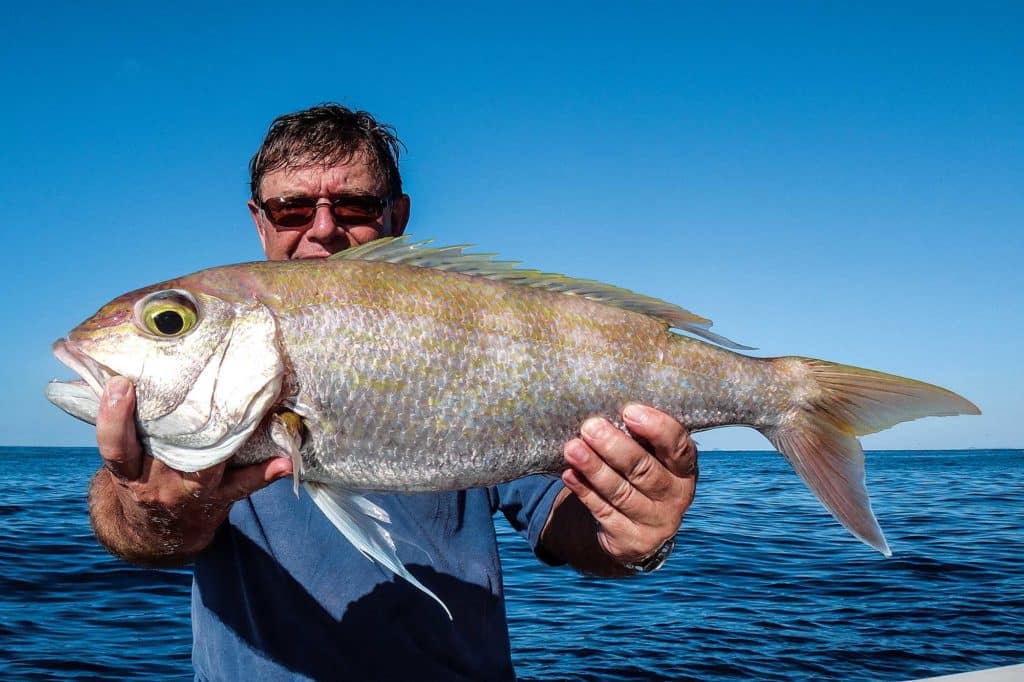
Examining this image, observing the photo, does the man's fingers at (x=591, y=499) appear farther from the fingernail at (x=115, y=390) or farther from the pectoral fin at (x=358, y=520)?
the fingernail at (x=115, y=390)

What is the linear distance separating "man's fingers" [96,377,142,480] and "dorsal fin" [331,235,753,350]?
829mm

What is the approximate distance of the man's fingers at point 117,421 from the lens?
232 cm

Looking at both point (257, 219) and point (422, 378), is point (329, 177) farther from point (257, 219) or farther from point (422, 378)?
point (422, 378)

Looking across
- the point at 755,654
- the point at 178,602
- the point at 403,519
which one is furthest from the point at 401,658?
the point at 178,602

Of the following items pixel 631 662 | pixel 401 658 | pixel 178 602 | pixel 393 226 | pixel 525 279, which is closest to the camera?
pixel 525 279

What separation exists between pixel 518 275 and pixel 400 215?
2.29 meters

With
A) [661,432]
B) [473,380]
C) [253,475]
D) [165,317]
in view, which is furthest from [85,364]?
[661,432]

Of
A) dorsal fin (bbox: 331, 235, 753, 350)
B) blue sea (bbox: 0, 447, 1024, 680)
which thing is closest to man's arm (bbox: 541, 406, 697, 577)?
dorsal fin (bbox: 331, 235, 753, 350)

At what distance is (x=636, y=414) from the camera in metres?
2.82

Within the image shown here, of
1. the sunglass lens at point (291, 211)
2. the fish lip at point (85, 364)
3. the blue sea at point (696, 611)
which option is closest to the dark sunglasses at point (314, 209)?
the sunglass lens at point (291, 211)

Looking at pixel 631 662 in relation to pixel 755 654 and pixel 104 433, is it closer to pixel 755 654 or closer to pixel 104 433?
pixel 755 654

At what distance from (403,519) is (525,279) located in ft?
4.64

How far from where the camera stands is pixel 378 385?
8.34ft

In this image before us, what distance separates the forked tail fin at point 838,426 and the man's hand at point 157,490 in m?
2.00
